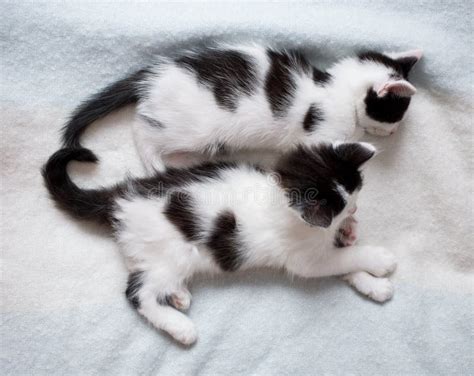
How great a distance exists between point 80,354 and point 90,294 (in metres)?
0.20

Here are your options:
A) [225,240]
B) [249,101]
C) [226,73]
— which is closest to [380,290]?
[225,240]

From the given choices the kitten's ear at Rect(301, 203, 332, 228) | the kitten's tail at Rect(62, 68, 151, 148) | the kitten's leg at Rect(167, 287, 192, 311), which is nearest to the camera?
the kitten's ear at Rect(301, 203, 332, 228)

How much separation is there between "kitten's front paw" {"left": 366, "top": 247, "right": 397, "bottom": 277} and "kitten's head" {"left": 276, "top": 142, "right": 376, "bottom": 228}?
24cm

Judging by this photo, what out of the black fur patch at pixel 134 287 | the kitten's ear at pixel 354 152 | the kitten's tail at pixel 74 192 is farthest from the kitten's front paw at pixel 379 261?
the kitten's tail at pixel 74 192

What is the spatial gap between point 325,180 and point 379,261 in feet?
1.35

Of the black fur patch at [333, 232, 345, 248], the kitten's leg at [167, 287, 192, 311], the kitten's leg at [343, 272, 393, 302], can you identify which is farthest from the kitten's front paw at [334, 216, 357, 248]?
the kitten's leg at [167, 287, 192, 311]

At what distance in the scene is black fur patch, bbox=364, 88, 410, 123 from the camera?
5.55 feet

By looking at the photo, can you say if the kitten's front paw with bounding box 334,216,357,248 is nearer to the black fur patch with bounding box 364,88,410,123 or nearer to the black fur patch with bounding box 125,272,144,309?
the black fur patch with bounding box 364,88,410,123

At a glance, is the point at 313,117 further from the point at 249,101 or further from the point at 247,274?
the point at 247,274

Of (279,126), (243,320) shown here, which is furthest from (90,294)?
(279,126)

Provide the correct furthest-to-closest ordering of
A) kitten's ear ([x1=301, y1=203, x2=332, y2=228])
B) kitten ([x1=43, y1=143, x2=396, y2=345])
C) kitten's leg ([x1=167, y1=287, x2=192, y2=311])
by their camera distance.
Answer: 1. kitten's leg ([x1=167, y1=287, x2=192, y2=311])
2. kitten ([x1=43, y1=143, x2=396, y2=345])
3. kitten's ear ([x1=301, y1=203, x2=332, y2=228])

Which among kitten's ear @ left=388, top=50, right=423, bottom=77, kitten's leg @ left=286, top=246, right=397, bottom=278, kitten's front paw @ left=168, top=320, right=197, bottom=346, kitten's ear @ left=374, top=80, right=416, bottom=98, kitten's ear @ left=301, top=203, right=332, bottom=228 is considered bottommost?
kitten's front paw @ left=168, top=320, right=197, bottom=346

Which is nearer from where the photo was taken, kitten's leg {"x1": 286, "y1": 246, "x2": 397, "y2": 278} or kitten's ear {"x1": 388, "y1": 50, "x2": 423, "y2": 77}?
kitten's leg {"x1": 286, "y1": 246, "x2": 397, "y2": 278}

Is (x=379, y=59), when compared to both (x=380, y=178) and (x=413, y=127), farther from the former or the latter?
(x=380, y=178)
